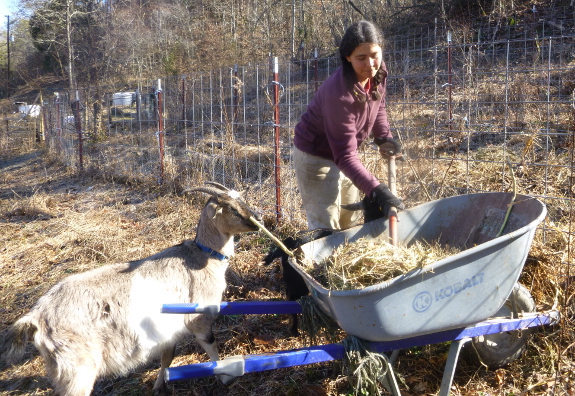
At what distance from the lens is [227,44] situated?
56.7 ft

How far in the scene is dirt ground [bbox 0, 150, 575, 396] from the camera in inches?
129

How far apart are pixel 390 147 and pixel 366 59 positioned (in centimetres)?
77

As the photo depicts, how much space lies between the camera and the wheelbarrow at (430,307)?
8.03 feet

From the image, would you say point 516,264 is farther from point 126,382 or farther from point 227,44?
point 227,44

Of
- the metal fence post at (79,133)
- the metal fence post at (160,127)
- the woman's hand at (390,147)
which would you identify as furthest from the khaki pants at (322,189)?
the metal fence post at (79,133)

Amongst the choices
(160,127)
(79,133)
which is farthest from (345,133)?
(79,133)

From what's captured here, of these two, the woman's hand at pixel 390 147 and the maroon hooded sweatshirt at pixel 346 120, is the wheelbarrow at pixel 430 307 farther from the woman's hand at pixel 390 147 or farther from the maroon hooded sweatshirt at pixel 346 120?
the woman's hand at pixel 390 147

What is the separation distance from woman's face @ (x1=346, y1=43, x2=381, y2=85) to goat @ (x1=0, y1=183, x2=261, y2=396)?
1.42 metres

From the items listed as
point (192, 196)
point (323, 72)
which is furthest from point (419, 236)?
point (323, 72)

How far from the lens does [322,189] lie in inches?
148

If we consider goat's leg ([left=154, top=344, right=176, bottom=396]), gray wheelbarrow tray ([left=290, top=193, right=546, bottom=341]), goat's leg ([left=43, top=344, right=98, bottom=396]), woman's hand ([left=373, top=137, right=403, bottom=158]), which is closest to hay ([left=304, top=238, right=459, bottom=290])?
gray wheelbarrow tray ([left=290, top=193, right=546, bottom=341])

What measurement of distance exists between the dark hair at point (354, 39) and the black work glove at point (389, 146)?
2.06ft

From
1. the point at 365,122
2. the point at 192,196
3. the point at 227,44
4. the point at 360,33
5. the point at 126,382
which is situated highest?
the point at 227,44

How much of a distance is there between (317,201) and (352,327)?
1368mm
